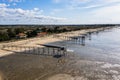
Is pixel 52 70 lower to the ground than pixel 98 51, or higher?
higher

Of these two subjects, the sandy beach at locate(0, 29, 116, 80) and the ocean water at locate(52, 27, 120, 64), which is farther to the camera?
the ocean water at locate(52, 27, 120, 64)

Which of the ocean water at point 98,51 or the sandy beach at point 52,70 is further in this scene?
the ocean water at point 98,51

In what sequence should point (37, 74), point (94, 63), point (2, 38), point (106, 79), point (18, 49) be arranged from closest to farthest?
point (106, 79) < point (37, 74) < point (94, 63) < point (18, 49) < point (2, 38)

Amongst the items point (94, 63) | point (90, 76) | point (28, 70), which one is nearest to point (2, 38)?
point (28, 70)

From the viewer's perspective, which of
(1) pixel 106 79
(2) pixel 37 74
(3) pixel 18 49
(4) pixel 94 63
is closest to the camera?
(1) pixel 106 79

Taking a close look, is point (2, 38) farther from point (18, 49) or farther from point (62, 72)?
point (62, 72)

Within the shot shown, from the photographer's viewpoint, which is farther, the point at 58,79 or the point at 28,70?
the point at 28,70

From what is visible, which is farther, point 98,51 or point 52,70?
point 98,51

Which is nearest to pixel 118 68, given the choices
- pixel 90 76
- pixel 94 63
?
pixel 94 63

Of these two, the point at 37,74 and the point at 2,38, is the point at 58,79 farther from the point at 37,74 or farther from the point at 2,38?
the point at 2,38
